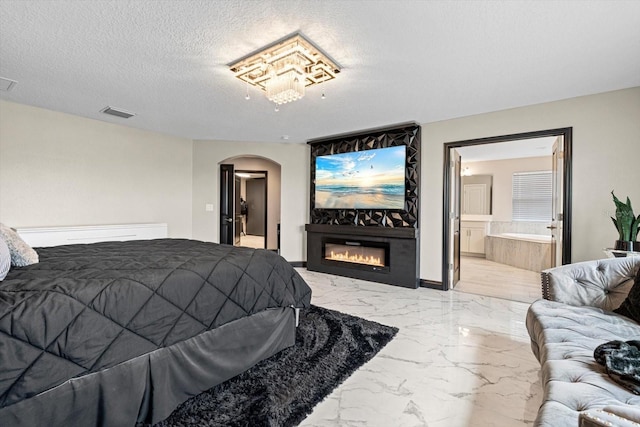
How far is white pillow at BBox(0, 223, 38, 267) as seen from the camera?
1645 mm

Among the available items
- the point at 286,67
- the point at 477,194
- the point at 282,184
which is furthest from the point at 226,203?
the point at 477,194

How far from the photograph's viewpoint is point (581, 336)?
1.53 m

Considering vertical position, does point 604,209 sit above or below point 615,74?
below

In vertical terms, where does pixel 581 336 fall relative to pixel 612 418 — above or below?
below

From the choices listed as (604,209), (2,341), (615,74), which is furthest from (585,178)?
(2,341)

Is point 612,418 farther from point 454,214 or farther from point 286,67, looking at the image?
point 454,214

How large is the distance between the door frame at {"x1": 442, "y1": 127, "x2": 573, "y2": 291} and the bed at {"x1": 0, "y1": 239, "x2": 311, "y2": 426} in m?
2.74

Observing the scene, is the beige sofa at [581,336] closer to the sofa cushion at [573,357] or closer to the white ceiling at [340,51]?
the sofa cushion at [573,357]

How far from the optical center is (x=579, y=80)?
9.14ft

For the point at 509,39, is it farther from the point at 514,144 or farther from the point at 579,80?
the point at 514,144

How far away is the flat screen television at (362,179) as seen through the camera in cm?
438

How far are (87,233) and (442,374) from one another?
A: 4501 millimetres

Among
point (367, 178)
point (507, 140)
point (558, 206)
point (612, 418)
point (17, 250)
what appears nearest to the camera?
point (612, 418)

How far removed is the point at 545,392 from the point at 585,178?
3.11 metres
